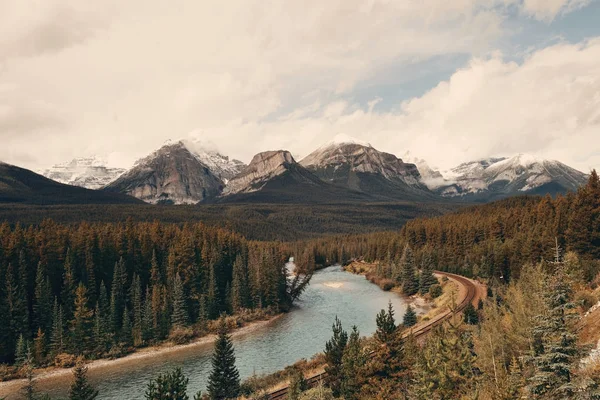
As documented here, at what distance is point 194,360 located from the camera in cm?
6581

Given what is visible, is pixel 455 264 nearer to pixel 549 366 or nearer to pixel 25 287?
pixel 25 287

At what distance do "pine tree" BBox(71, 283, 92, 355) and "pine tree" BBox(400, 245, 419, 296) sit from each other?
75.3 meters

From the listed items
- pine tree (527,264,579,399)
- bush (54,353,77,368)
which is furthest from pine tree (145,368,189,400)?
bush (54,353,77,368)

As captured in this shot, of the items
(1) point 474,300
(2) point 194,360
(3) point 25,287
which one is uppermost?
(3) point 25,287

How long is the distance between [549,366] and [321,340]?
183 feet

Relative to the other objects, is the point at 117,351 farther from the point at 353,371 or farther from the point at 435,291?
the point at 435,291

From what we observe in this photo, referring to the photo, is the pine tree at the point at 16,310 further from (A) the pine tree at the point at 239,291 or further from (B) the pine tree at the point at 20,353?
(A) the pine tree at the point at 239,291

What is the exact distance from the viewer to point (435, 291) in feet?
323

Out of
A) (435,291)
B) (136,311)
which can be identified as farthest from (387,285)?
(136,311)

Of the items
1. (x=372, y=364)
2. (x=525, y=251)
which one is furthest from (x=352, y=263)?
(x=372, y=364)

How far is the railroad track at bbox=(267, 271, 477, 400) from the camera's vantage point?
43.7m

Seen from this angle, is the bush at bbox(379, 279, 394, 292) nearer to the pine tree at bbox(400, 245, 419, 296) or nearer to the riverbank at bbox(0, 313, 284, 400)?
the pine tree at bbox(400, 245, 419, 296)

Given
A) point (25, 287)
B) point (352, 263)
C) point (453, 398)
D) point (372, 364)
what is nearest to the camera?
point (453, 398)

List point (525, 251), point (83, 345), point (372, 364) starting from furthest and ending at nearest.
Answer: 1. point (525, 251)
2. point (83, 345)
3. point (372, 364)
